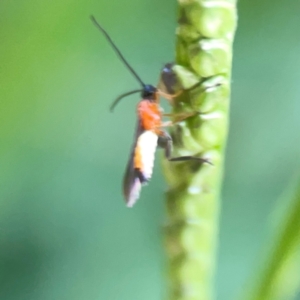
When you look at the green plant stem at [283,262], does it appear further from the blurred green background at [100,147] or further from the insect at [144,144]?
the blurred green background at [100,147]

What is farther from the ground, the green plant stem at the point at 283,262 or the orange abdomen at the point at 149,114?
the orange abdomen at the point at 149,114

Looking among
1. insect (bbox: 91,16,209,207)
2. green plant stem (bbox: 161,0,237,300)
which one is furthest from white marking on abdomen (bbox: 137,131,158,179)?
green plant stem (bbox: 161,0,237,300)

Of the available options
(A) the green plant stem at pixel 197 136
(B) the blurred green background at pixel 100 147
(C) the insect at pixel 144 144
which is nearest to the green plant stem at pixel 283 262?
(A) the green plant stem at pixel 197 136

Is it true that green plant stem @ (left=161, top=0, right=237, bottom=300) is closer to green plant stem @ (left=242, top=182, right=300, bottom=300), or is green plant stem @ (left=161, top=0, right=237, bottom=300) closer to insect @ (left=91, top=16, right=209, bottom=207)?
green plant stem @ (left=242, top=182, right=300, bottom=300)

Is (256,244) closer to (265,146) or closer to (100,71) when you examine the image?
(265,146)

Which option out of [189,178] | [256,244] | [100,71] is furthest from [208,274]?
[100,71]
